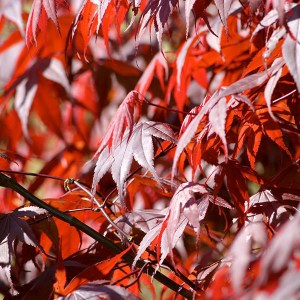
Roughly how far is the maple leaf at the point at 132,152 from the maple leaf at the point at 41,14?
18cm

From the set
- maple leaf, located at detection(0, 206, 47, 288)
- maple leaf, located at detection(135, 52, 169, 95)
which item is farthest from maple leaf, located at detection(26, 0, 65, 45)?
maple leaf, located at detection(135, 52, 169, 95)

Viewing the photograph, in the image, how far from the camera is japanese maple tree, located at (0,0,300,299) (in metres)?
0.70

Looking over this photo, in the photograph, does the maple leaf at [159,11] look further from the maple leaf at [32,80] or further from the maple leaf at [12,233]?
the maple leaf at [32,80]

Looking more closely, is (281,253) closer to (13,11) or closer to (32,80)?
(13,11)

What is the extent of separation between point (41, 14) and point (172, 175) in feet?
1.40

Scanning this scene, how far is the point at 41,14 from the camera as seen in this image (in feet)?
3.22

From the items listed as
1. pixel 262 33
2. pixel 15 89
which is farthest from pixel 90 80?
pixel 262 33

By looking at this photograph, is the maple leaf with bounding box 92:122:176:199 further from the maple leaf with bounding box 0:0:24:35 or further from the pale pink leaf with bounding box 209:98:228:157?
the maple leaf with bounding box 0:0:24:35

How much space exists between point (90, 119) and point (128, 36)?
0.92 feet

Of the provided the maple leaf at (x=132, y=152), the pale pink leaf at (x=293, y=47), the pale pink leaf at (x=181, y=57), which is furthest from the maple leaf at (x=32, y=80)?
the pale pink leaf at (x=293, y=47)

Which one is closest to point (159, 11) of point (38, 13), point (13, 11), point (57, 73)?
point (38, 13)

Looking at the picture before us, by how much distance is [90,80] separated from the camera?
75.3 inches

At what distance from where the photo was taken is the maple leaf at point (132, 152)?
0.84 m

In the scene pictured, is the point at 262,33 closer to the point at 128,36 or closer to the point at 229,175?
the point at 229,175
